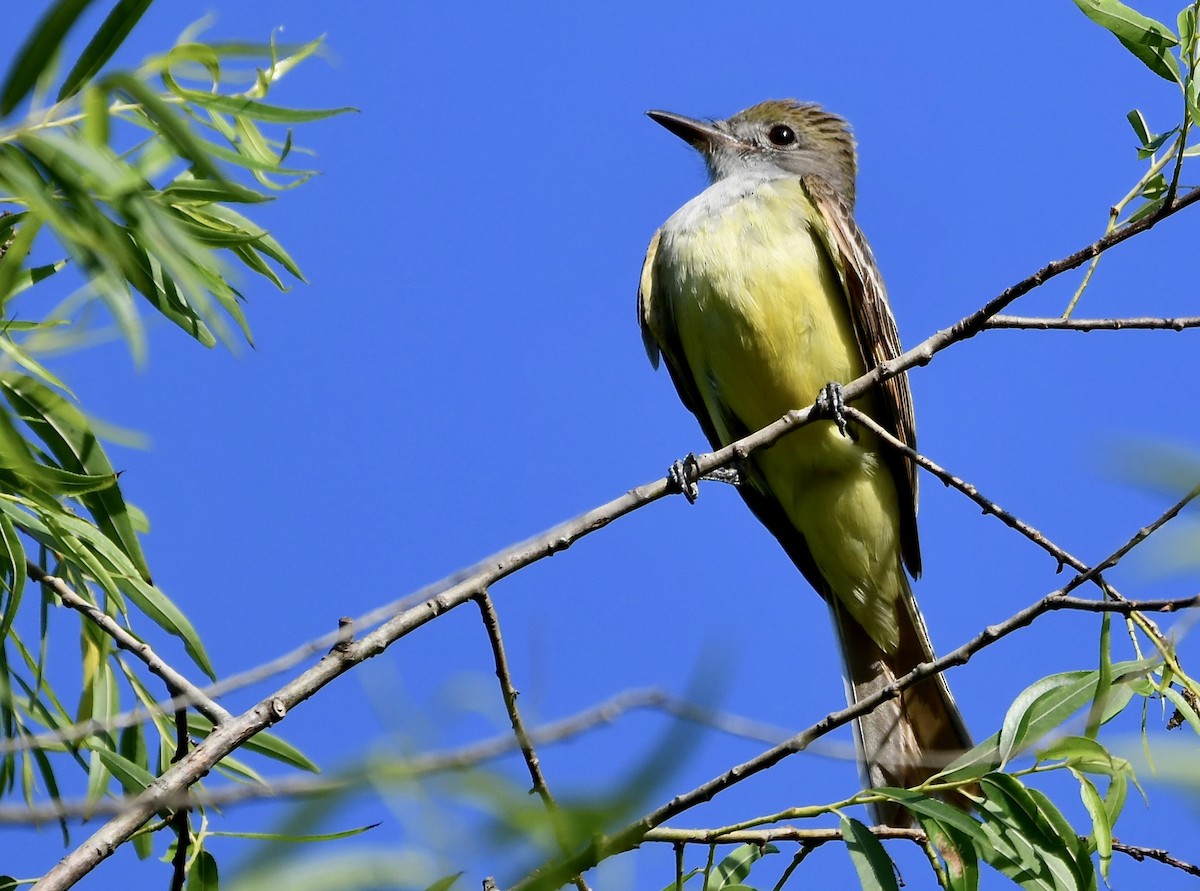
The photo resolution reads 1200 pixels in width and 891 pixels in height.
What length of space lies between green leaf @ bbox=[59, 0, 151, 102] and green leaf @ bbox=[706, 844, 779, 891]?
1.96m

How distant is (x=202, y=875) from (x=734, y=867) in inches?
43.2

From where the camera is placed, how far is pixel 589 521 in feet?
10.4

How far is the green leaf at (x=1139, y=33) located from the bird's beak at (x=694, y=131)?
12.2 ft

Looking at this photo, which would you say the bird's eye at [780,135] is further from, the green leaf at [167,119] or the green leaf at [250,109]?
the green leaf at [167,119]

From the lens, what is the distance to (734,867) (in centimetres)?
300

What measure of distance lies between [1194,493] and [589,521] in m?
1.72

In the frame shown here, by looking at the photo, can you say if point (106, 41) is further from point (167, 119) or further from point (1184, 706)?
point (1184, 706)

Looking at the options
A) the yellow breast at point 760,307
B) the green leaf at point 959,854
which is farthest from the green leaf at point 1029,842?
the yellow breast at point 760,307

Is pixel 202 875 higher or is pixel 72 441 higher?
pixel 72 441

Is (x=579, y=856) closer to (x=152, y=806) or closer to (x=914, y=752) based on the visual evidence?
(x=152, y=806)

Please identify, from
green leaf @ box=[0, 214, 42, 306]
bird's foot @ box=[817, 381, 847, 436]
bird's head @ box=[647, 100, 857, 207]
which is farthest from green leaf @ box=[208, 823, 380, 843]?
bird's head @ box=[647, 100, 857, 207]

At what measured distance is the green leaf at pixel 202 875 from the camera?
259cm

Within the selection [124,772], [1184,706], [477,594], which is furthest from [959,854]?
[124,772]

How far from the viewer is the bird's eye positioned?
704cm
